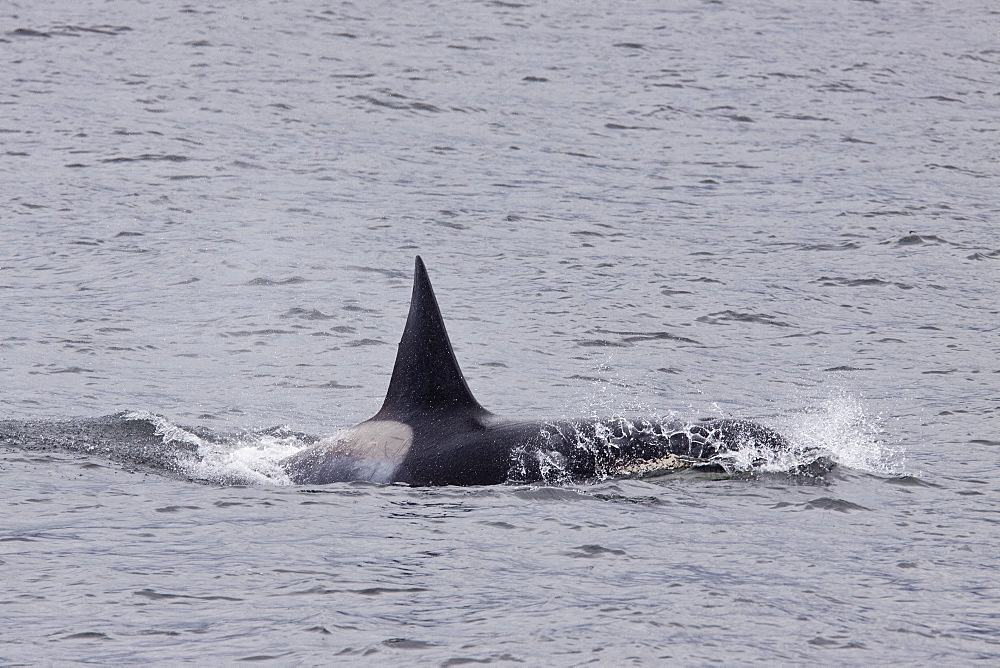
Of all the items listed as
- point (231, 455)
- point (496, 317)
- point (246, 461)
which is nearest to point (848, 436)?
point (246, 461)

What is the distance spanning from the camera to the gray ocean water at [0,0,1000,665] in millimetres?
8633

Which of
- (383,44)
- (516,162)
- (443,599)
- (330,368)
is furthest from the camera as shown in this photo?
(383,44)

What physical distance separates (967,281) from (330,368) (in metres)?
9.40

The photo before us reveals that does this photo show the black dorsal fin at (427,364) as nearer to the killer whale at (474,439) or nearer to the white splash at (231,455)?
the killer whale at (474,439)

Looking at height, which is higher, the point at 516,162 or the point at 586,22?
the point at 586,22

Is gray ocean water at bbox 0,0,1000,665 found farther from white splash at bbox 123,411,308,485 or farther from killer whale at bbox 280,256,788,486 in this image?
killer whale at bbox 280,256,788,486

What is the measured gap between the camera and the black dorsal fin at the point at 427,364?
10781 millimetres

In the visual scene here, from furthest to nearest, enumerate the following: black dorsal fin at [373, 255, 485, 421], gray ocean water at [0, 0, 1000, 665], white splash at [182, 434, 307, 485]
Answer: white splash at [182, 434, 307, 485]
black dorsal fin at [373, 255, 485, 421]
gray ocean water at [0, 0, 1000, 665]

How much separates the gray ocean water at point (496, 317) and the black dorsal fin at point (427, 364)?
0.82m

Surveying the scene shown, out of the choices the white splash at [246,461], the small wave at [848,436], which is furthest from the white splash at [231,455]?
→ the small wave at [848,436]

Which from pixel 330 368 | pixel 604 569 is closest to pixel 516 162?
pixel 330 368

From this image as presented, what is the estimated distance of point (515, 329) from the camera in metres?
17.5

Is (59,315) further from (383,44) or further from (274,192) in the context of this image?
(383,44)

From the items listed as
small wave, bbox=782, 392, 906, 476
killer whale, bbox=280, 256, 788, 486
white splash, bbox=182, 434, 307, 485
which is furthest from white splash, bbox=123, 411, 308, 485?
small wave, bbox=782, 392, 906, 476
